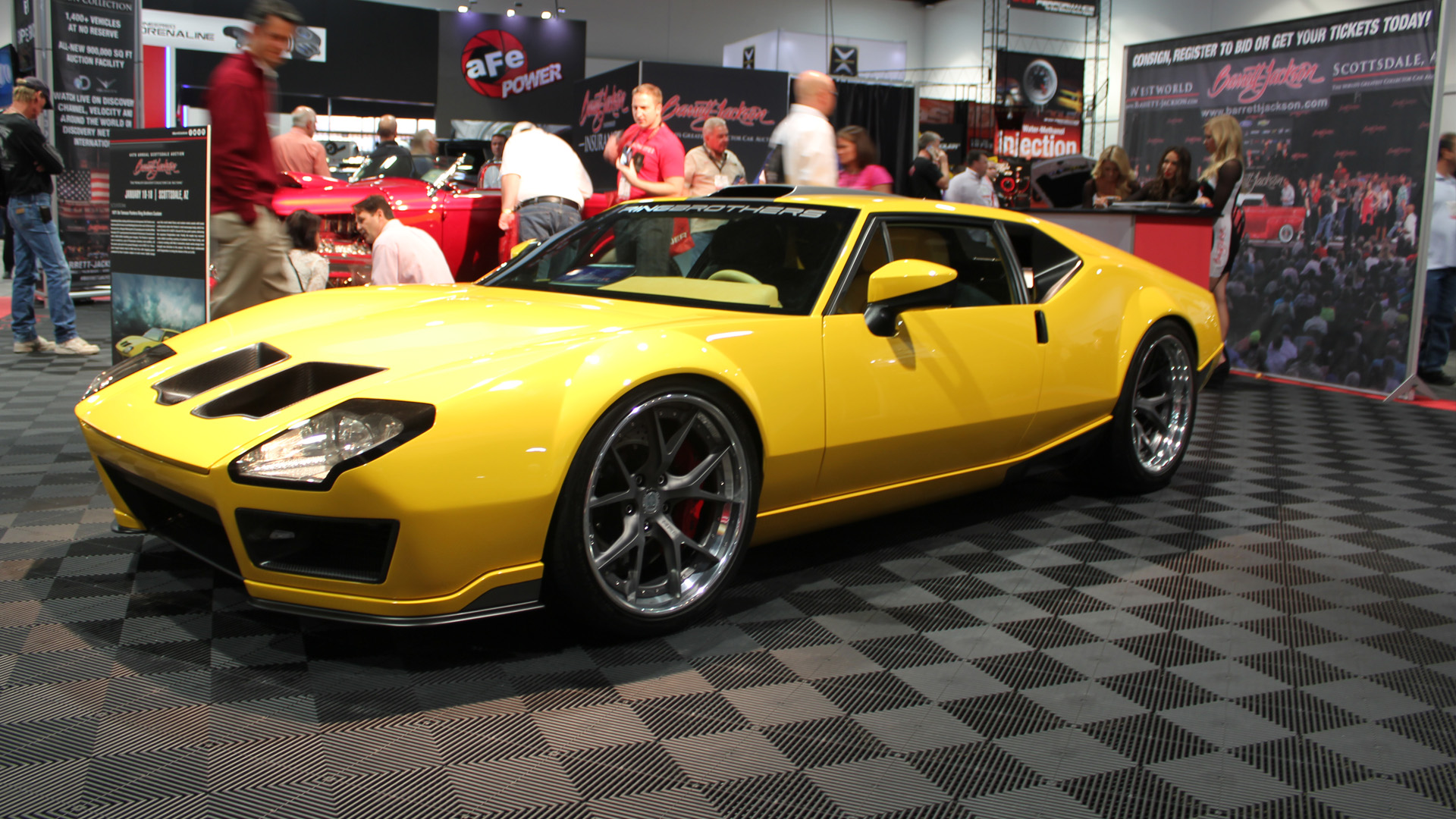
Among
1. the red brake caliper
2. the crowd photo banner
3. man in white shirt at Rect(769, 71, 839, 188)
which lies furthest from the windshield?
the crowd photo banner

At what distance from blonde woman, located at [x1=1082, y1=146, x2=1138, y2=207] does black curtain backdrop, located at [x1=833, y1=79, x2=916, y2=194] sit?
5727mm

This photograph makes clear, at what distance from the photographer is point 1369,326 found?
712cm

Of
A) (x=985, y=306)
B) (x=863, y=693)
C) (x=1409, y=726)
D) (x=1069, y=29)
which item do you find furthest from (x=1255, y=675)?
(x=1069, y=29)

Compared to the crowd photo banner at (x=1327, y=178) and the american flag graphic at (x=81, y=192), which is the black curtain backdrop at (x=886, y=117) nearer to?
the crowd photo banner at (x=1327, y=178)

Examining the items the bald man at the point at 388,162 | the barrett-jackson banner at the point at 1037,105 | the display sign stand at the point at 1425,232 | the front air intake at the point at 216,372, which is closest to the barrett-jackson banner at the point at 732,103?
the bald man at the point at 388,162

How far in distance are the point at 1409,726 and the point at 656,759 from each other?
1658 mm

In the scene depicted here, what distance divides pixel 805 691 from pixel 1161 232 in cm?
597

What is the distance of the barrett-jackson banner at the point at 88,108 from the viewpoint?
9.41m

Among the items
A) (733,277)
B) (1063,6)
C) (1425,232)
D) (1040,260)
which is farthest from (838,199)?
(1063,6)

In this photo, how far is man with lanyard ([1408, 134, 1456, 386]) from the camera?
7.61 m

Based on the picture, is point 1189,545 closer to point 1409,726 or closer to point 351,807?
point 1409,726

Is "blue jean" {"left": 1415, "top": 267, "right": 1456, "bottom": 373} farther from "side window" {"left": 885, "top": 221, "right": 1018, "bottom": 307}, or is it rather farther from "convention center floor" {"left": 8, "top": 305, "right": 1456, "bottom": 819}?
"side window" {"left": 885, "top": 221, "right": 1018, "bottom": 307}

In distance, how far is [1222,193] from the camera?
699 cm

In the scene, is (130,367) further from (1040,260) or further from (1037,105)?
(1037,105)
